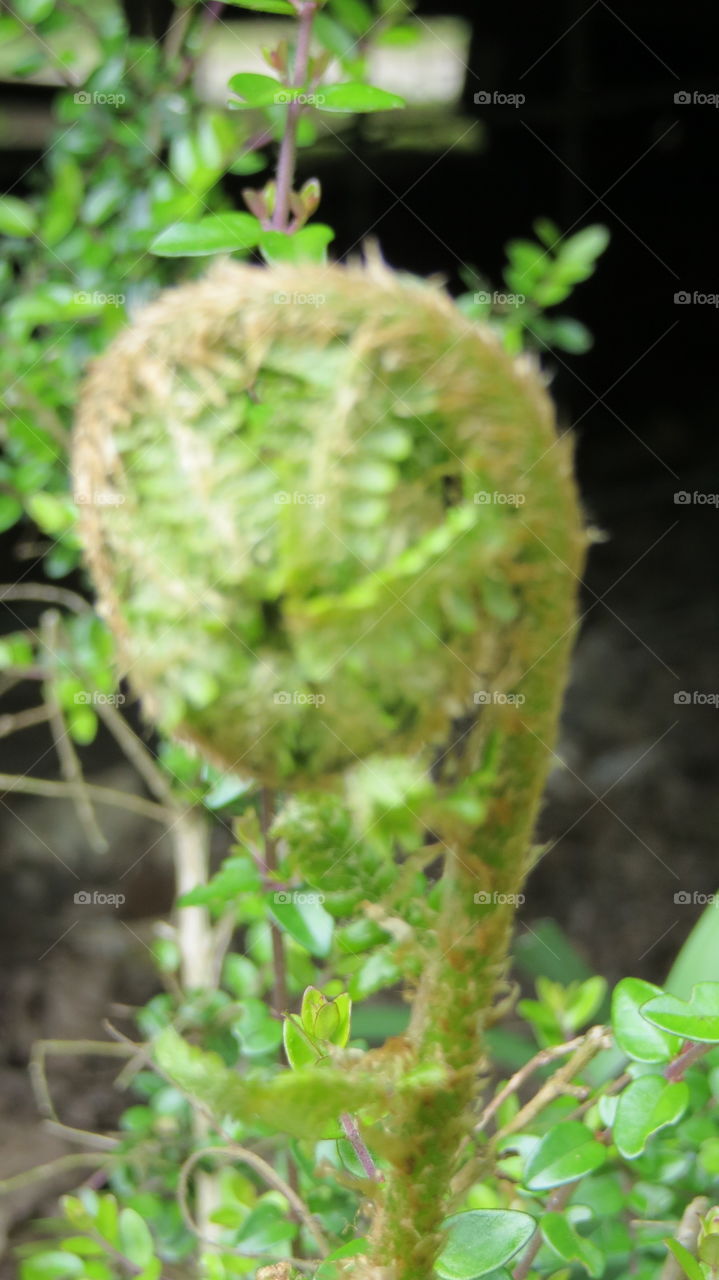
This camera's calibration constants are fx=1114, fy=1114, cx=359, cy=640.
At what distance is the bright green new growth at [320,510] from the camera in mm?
356

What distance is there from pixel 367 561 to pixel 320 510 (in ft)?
0.08

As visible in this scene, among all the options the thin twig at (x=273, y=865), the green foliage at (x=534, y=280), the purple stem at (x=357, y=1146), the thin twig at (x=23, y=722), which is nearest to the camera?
the purple stem at (x=357, y=1146)

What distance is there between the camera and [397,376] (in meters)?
0.36

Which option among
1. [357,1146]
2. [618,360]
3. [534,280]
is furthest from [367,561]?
[618,360]

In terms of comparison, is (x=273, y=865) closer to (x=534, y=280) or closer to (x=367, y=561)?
(x=367, y=561)

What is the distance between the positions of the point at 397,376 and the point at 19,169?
8.45 ft

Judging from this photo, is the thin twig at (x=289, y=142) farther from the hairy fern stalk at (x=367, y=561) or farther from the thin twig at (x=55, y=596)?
the thin twig at (x=55, y=596)

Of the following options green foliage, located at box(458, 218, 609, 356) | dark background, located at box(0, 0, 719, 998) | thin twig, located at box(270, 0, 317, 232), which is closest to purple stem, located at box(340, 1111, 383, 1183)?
thin twig, located at box(270, 0, 317, 232)

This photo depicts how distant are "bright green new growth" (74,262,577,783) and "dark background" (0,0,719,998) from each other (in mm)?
1608

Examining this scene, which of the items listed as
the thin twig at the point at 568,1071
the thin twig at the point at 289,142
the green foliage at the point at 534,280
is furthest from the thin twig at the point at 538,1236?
the green foliage at the point at 534,280

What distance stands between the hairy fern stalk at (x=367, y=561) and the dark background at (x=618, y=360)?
1611 mm

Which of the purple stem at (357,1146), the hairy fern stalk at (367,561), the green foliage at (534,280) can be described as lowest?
the purple stem at (357,1146)

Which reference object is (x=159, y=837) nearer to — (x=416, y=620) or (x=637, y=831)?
(x=637, y=831)

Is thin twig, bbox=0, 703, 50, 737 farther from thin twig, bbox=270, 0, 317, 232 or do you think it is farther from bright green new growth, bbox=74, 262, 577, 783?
bright green new growth, bbox=74, 262, 577, 783
